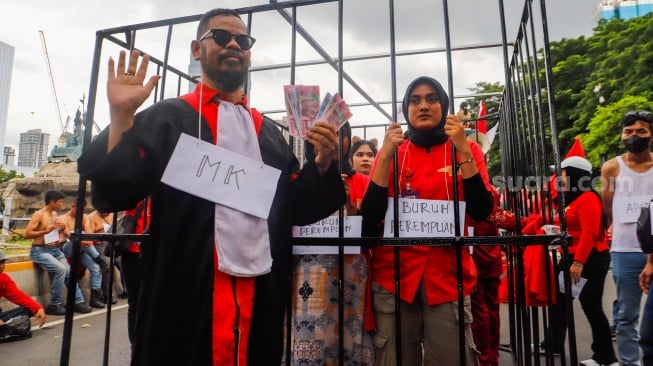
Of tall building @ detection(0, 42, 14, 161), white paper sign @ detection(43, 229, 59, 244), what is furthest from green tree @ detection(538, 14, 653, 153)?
tall building @ detection(0, 42, 14, 161)

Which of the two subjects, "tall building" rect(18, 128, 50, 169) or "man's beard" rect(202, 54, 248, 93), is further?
"tall building" rect(18, 128, 50, 169)

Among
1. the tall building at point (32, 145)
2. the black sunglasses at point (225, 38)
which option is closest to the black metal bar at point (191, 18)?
the black sunglasses at point (225, 38)

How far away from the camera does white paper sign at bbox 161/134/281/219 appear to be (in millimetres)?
1379

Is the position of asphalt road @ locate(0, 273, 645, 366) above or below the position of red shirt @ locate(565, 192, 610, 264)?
below

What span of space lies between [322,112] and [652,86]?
17914 millimetres

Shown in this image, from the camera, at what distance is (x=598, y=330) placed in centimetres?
335

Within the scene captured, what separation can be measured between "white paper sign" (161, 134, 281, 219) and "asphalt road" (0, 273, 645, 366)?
3.27m

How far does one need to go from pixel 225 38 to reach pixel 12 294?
4.52 m

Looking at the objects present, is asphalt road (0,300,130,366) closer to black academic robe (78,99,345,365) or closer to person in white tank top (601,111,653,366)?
black academic robe (78,99,345,365)

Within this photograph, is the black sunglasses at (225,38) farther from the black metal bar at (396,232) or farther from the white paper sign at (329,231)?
the white paper sign at (329,231)

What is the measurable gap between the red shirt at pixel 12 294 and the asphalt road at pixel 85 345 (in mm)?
419

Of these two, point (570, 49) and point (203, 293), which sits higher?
point (570, 49)

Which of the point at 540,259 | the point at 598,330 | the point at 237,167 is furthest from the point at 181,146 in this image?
the point at 598,330

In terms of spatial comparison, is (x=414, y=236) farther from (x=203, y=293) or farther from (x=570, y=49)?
(x=570, y=49)
